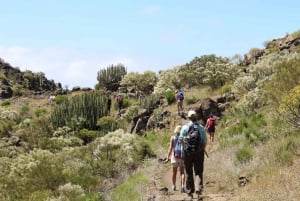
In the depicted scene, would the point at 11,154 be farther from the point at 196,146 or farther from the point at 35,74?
the point at 35,74

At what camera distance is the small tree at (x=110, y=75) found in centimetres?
5369

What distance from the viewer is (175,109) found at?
98.7 ft

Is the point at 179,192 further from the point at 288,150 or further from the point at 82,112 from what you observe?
the point at 82,112

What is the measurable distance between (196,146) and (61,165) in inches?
283

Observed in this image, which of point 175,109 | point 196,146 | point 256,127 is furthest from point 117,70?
point 196,146

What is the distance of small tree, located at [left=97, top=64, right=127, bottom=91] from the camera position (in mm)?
53688

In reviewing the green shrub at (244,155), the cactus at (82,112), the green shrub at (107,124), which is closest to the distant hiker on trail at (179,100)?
the green shrub at (107,124)

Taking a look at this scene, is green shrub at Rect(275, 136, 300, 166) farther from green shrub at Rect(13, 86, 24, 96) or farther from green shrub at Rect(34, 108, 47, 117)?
green shrub at Rect(13, 86, 24, 96)

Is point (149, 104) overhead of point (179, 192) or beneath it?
overhead

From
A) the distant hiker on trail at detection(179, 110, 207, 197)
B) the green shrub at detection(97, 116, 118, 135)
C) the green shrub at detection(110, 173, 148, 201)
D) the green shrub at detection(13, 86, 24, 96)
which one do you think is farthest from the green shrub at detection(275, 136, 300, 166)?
the green shrub at detection(13, 86, 24, 96)

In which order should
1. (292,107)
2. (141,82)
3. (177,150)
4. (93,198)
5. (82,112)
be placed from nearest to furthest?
(177,150) → (93,198) → (292,107) → (82,112) → (141,82)

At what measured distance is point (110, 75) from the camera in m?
54.2

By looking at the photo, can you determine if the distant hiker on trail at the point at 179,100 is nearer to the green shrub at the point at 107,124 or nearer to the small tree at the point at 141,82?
the green shrub at the point at 107,124

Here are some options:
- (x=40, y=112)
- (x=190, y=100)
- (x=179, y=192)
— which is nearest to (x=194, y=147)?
(x=179, y=192)
